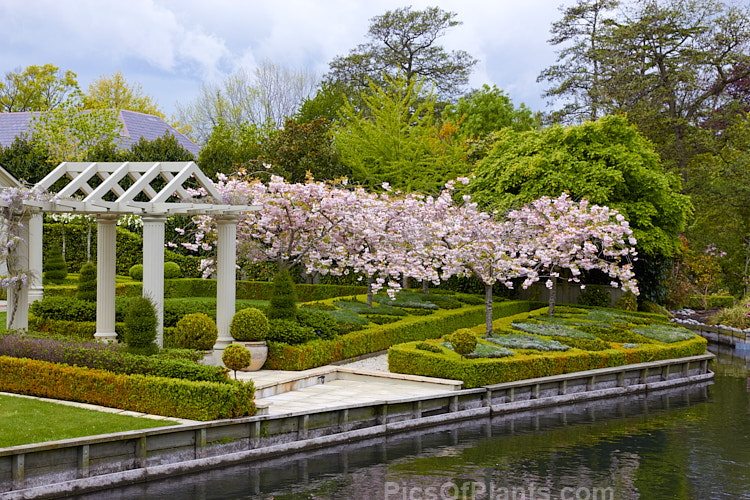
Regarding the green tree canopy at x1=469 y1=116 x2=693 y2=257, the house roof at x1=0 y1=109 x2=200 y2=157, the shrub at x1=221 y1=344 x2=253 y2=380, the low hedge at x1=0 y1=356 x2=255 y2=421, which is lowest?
the low hedge at x1=0 y1=356 x2=255 y2=421

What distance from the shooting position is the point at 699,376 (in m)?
22.6

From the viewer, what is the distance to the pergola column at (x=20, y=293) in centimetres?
1590

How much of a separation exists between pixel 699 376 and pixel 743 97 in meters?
27.1

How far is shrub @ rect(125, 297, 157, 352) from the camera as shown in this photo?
14.2 meters

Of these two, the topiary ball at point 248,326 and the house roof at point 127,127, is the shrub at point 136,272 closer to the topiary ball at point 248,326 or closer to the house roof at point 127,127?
the topiary ball at point 248,326

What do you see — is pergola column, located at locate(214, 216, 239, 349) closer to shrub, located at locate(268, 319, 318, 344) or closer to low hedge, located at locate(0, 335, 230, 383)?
shrub, located at locate(268, 319, 318, 344)

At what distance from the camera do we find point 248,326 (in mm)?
17125

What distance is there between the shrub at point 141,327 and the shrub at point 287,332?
12.1 feet

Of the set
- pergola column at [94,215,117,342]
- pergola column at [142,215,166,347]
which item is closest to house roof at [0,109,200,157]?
pergola column at [94,215,117,342]

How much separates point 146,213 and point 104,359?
3.22 m

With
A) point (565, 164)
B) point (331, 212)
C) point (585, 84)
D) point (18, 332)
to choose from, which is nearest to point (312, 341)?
point (331, 212)

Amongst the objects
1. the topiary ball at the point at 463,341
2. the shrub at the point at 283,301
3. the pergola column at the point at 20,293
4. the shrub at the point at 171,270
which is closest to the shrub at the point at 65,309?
the pergola column at the point at 20,293

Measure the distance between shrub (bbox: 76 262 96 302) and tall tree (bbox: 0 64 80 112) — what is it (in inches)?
1624

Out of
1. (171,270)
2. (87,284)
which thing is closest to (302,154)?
(171,270)
